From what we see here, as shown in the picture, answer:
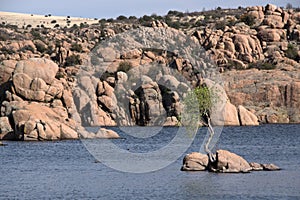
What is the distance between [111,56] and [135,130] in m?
28.6

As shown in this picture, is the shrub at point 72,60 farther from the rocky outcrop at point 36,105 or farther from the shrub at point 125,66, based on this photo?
the rocky outcrop at point 36,105

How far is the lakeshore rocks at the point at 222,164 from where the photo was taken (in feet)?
159

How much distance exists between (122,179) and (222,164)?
6.57 metres

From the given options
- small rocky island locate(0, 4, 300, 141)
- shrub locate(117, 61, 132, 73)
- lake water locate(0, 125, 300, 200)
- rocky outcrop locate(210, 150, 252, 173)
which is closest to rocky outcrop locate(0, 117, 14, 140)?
small rocky island locate(0, 4, 300, 141)

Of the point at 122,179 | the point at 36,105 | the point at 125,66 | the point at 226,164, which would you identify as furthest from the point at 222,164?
the point at 125,66

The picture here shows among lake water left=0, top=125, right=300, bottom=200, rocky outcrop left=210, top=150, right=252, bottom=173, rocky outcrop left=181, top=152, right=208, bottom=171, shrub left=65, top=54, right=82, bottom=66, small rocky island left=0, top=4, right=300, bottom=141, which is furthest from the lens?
shrub left=65, top=54, right=82, bottom=66

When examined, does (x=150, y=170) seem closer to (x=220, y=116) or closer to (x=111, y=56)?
(x=220, y=116)

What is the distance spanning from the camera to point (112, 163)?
190 feet

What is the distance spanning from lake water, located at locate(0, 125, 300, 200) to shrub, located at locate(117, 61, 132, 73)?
49.3 meters

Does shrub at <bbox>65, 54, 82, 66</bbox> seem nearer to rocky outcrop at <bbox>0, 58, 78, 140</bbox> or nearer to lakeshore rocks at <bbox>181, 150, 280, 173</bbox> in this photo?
rocky outcrop at <bbox>0, 58, 78, 140</bbox>

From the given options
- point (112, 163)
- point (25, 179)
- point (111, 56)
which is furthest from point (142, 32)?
point (25, 179)

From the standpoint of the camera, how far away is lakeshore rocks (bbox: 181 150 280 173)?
48531mm

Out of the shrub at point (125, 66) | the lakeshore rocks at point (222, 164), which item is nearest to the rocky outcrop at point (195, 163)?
the lakeshore rocks at point (222, 164)

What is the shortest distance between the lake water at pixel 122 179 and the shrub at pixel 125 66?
49.3 metres
